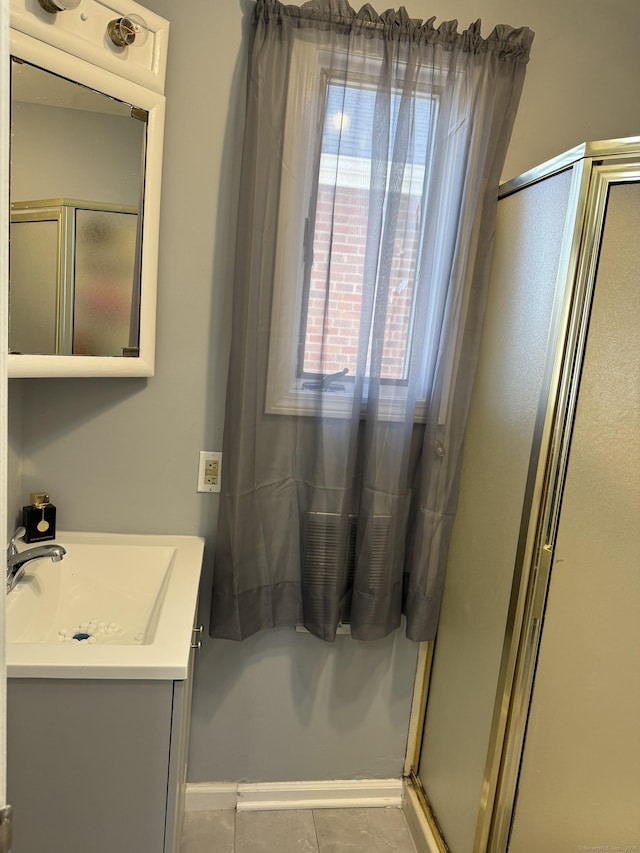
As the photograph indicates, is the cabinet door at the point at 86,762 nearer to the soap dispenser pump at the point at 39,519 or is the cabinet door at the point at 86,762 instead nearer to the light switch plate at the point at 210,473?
the soap dispenser pump at the point at 39,519

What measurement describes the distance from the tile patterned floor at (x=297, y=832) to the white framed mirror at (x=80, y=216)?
1429 millimetres

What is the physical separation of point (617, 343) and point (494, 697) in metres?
0.92

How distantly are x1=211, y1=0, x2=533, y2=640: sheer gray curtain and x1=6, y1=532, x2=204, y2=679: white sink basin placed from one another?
0.22 m

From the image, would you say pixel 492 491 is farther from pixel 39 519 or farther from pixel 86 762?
pixel 39 519

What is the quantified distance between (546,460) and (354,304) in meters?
0.66

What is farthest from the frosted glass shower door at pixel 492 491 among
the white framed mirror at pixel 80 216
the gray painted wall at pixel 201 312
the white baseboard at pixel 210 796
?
the white framed mirror at pixel 80 216

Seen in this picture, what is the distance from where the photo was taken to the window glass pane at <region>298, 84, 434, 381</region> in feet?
5.14

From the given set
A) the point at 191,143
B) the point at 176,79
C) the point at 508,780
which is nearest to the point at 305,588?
the point at 508,780

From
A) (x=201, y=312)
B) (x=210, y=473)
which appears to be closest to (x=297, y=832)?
(x=210, y=473)

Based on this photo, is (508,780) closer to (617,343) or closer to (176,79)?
(617,343)

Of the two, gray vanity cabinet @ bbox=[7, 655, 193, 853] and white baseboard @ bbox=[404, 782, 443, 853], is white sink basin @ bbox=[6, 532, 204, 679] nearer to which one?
gray vanity cabinet @ bbox=[7, 655, 193, 853]

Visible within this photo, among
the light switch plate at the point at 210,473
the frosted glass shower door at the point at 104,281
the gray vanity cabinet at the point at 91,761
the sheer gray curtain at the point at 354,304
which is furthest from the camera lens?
the light switch plate at the point at 210,473

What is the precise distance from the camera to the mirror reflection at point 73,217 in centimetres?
128

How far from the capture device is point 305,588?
5.81 ft
